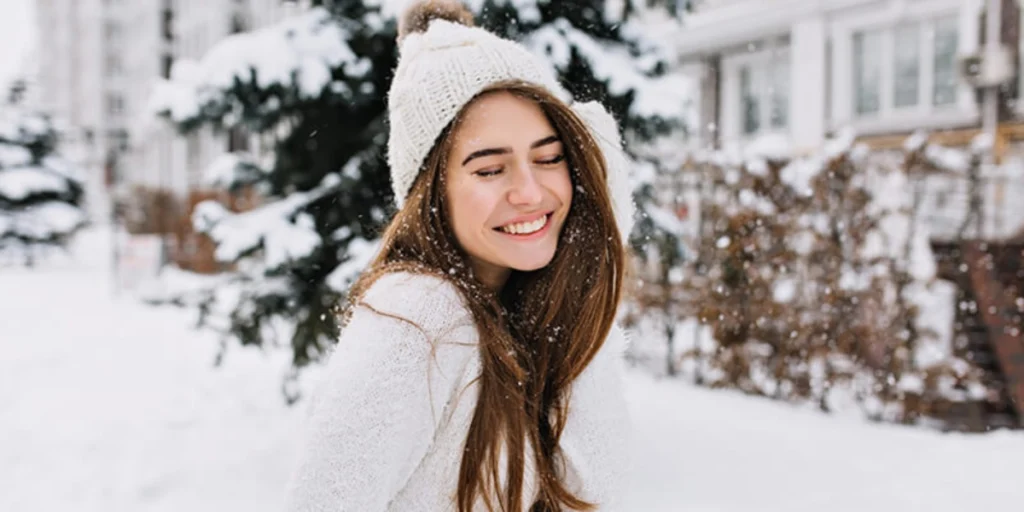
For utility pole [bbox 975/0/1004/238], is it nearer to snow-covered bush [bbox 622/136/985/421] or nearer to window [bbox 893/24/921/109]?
window [bbox 893/24/921/109]

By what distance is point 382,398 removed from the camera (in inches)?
46.3

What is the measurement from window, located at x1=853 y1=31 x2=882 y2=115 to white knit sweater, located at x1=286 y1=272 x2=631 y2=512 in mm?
13516

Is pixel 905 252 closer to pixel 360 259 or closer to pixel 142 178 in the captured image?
pixel 360 259

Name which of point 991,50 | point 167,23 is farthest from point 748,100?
point 167,23

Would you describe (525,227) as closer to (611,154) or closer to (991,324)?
(611,154)

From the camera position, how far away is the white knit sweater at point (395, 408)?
1.16 meters

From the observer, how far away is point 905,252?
513 centimetres

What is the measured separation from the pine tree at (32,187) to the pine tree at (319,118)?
21.6 meters

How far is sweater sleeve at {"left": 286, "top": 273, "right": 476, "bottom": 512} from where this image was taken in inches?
45.6

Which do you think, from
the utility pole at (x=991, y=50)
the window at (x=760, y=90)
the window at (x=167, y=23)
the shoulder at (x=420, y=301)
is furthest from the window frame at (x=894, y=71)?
the window at (x=167, y=23)

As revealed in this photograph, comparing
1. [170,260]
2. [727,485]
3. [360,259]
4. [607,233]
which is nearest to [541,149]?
[607,233]

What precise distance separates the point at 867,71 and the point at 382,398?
13954mm

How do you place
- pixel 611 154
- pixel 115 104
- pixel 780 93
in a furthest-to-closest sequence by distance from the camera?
1. pixel 115 104
2. pixel 780 93
3. pixel 611 154

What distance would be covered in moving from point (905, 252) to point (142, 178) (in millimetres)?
51269
